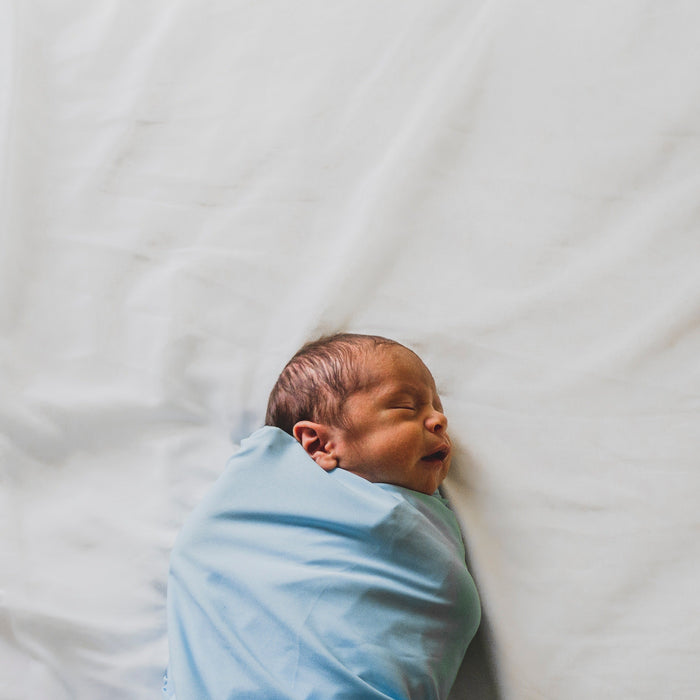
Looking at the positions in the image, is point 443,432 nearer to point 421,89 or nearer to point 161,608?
point 161,608

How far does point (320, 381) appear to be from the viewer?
1.00m

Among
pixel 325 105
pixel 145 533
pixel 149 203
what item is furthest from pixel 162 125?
pixel 145 533

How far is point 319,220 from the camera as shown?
4.09 feet

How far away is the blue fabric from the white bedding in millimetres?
89

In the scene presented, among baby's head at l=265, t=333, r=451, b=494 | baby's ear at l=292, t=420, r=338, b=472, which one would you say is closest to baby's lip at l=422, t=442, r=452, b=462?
baby's head at l=265, t=333, r=451, b=494

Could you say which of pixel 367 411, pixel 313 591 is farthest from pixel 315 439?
pixel 313 591

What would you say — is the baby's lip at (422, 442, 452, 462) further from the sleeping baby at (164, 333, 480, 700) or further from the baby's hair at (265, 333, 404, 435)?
the baby's hair at (265, 333, 404, 435)

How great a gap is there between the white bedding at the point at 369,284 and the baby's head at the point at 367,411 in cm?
7

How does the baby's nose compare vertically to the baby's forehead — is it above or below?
below

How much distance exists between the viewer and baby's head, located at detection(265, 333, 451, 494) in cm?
95

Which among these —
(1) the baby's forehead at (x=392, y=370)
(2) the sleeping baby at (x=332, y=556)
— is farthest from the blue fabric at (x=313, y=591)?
(1) the baby's forehead at (x=392, y=370)

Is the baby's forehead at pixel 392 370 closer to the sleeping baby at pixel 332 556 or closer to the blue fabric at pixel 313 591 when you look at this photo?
the sleeping baby at pixel 332 556

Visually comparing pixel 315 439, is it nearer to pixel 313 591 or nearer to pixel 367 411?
pixel 367 411

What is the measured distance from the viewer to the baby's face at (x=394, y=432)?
0.94 metres
